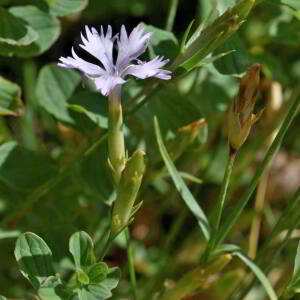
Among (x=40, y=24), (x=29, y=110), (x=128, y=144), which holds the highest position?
(x=40, y=24)

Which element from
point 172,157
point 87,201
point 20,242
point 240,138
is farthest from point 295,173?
point 20,242

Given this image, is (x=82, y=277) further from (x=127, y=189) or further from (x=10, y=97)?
(x=10, y=97)

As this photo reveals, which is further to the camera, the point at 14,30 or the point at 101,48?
the point at 14,30

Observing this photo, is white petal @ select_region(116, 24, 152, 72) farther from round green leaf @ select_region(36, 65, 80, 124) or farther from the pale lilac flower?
round green leaf @ select_region(36, 65, 80, 124)

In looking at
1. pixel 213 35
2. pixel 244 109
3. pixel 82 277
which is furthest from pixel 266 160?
pixel 82 277

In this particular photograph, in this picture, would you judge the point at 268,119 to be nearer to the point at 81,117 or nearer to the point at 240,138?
the point at 81,117

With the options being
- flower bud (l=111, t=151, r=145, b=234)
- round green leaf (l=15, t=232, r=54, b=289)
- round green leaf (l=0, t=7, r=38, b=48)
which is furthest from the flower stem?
round green leaf (l=0, t=7, r=38, b=48)
